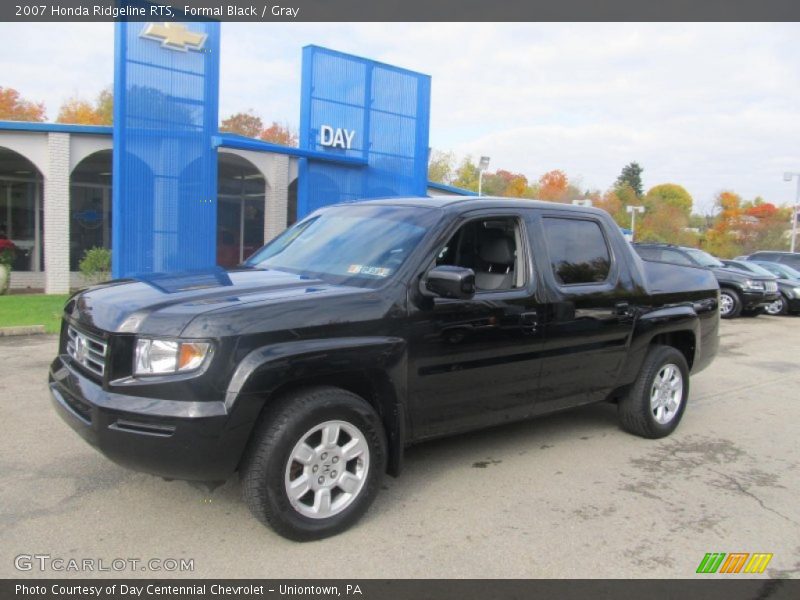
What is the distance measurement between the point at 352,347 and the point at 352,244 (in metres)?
1.04

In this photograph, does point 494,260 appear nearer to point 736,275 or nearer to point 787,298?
point 736,275

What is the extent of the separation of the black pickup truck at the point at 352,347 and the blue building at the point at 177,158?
8.20 metres

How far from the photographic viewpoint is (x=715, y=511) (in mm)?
4191

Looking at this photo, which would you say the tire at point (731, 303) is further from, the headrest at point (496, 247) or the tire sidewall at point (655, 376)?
the headrest at point (496, 247)

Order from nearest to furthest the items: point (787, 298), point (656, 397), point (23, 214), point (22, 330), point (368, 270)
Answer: point (368, 270) → point (656, 397) → point (22, 330) → point (787, 298) → point (23, 214)

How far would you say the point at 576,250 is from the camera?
5.00m

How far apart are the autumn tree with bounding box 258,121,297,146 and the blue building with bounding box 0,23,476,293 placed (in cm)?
2739

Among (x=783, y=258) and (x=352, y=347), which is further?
(x=783, y=258)

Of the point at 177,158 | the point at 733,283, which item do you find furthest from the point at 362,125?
the point at 733,283

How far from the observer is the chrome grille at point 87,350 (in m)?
3.40

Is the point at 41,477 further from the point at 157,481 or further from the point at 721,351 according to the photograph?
the point at 721,351

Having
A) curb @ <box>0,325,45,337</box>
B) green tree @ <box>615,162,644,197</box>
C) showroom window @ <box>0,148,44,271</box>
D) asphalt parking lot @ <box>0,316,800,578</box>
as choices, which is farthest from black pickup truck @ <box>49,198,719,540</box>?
green tree @ <box>615,162,644,197</box>
